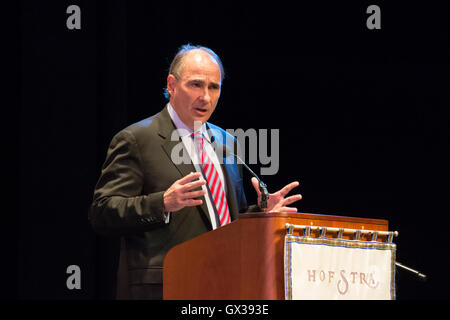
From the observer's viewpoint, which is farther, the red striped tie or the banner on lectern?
the red striped tie

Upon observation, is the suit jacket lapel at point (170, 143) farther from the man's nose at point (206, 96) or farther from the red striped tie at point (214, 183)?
the man's nose at point (206, 96)

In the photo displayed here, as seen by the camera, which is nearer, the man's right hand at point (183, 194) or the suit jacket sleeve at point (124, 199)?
the man's right hand at point (183, 194)

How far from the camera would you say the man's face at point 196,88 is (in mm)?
3020

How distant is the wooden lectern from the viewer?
212 cm

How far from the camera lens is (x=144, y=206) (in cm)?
254

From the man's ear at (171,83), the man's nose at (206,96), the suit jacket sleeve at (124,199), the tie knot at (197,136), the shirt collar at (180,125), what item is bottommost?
the suit jacket sleeve at (124,199)

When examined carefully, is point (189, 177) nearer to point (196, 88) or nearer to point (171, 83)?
point (196, 88)

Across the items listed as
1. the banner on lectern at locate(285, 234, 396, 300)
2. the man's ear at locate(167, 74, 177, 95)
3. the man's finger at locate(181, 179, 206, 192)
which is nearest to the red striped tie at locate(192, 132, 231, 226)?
the man's ear at locate(167, 74, 177, 95)

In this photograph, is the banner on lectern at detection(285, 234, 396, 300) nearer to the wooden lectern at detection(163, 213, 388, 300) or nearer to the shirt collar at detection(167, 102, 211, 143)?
the wooden lectern at detection(163, 213, 388, 300)

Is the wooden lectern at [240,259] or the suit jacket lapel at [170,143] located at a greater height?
the suit jacket lapel at [170,143]

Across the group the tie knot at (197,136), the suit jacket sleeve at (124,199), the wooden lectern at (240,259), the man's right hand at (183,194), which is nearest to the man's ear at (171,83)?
the tie knot at (197,136)

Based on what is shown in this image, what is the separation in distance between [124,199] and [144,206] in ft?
0.46

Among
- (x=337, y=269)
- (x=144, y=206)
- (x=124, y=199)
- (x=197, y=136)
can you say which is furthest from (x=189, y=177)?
(x=197, y=136)

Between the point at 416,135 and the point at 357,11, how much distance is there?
0.98m
